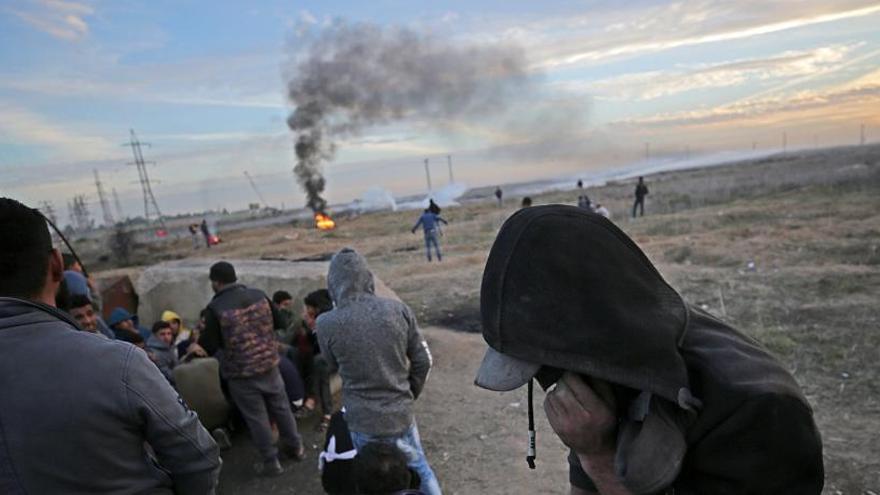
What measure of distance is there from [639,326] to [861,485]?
14.2 feet

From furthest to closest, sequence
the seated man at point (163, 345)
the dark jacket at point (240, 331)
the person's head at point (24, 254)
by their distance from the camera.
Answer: the seated man at point (163, 345) → the dark jacket at point (240, 331) → the person's head at point (24, 254)

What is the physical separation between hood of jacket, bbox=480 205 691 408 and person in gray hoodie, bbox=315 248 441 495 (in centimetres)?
217

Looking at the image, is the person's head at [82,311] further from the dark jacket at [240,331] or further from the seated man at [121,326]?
the dark jacket at [240,331]

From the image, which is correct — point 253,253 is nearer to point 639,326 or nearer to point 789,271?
point 789,271

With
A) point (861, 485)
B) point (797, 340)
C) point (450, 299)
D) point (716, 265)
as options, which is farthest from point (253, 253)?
point (861, 485)

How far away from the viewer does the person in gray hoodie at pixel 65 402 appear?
63.3 inches

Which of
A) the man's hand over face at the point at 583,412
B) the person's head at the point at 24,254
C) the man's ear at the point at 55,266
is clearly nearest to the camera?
the man's hand over face at the point at 583,412

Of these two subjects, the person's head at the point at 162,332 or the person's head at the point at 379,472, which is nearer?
the person's head at the point at 379,472

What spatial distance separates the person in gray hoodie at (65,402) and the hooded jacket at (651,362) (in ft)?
4.32

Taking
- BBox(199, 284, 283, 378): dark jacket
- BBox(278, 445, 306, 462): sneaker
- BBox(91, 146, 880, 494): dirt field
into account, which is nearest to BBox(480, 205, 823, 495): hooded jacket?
BBox(91, 146, 880, 494): dirt field

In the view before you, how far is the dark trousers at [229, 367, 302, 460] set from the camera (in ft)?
14.9

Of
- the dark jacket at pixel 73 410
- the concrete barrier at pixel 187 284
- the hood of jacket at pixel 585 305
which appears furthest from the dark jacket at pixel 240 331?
the hood of jacket at pixel 585 305

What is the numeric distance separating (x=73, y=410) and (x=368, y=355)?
66.8 inches

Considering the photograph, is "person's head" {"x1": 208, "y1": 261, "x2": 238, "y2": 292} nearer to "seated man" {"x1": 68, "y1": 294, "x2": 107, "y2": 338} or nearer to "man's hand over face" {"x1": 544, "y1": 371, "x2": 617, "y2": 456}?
"seated man" {"x1": 68, "y1": 294, "x2": 107, "y2": 338}
